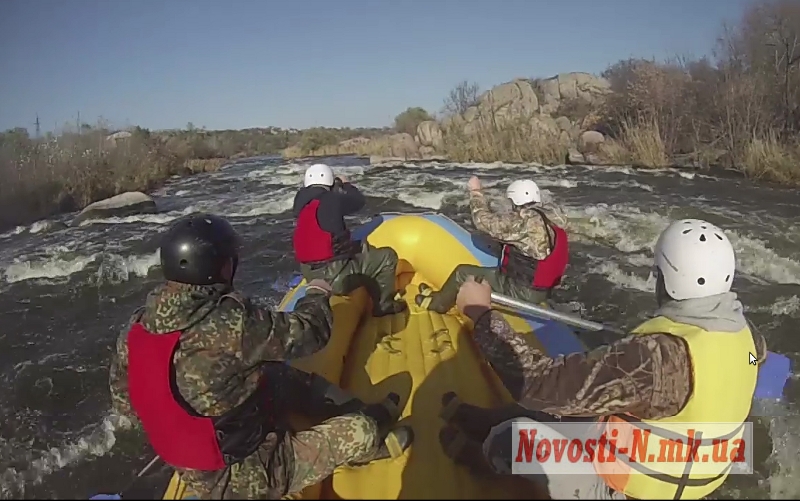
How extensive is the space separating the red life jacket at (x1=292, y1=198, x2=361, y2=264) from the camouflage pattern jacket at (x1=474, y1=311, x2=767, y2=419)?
2.17m

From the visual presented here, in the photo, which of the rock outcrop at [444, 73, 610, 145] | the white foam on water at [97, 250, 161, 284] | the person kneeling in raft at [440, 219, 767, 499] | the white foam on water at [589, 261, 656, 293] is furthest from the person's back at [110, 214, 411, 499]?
the rock outcrop at [444, 73, 610, 145]

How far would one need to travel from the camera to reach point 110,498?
1843mm

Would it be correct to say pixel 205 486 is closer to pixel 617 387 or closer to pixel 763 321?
pixel 617 387

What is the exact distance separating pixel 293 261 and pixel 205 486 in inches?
226

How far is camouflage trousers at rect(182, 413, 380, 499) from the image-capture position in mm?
1860

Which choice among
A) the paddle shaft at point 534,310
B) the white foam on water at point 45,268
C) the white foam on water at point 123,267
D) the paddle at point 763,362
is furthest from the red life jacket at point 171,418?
the white foam on water at point 45,268

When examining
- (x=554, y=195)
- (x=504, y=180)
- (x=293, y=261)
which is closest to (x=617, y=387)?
(x=293, y=261)

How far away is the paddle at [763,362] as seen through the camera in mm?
2102

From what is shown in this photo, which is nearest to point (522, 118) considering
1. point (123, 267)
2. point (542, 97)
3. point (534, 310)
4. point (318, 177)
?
point (542, 97)

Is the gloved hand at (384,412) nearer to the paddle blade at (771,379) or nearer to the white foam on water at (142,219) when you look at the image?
the paddle blade at (771,379)

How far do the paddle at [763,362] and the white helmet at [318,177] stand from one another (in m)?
1.60

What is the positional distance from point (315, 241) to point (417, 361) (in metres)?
1.25

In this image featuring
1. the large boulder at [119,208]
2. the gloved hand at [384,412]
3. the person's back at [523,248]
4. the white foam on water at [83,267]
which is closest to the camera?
the gloved hand at [384,412]

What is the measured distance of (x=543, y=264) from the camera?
359cm
